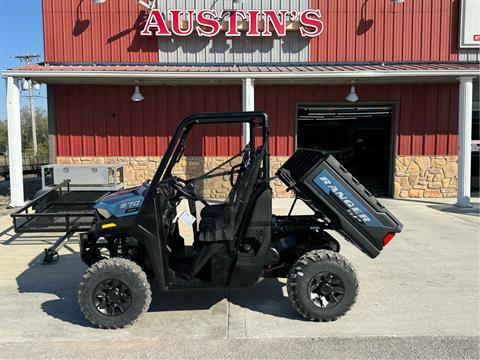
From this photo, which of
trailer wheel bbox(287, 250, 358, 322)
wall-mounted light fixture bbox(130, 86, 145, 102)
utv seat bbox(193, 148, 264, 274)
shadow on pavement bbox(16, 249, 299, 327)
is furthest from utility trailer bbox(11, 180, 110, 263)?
wall-mounted light fixture bbox(130, 86, 145, 102)

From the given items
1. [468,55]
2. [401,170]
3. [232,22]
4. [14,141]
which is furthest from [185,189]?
[468,55]

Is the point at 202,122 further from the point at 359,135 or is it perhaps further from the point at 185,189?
the point at 359,135

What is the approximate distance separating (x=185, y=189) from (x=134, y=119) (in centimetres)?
819

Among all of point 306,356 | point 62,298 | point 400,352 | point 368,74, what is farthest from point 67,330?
point 368,74

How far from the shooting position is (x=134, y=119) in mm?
11547

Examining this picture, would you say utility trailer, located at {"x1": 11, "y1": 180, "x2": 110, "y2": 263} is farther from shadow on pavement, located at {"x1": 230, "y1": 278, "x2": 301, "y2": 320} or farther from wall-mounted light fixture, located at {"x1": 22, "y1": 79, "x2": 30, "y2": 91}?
wall-mounted light fixture, located at {"x1": 22, "y1": 79, "x2": 30, "y2": 91}

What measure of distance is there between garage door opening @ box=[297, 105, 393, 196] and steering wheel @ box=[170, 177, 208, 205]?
848 cm

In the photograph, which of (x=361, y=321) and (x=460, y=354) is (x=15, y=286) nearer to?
(x=361, y=321)

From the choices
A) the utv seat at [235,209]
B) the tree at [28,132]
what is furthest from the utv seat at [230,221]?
the tree at [28,132]

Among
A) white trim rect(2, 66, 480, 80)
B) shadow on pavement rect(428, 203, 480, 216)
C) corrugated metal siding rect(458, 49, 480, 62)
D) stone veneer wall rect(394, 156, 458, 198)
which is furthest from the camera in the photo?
stone veneer wall rect(394, 156, 458, 198)

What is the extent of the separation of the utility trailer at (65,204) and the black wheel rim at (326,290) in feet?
7.20

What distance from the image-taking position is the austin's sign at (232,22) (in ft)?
36.2

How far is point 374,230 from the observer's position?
12.5 feet

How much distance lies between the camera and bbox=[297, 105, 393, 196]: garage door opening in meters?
12.9
